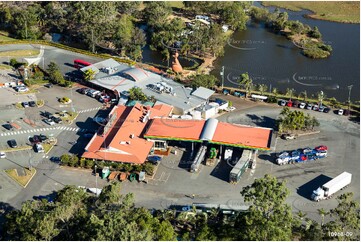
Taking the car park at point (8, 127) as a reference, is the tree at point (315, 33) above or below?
above

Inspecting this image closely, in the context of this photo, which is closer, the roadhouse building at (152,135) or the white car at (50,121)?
the roadhouse building at (152,135)

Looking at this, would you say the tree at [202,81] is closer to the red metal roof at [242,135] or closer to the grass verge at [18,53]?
the red metal roof at [242,135]

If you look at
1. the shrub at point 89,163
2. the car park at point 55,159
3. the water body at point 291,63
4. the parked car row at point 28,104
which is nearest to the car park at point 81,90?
the parked car row at point 28,104

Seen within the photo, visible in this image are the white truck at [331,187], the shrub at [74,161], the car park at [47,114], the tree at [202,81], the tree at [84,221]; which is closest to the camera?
the tree at [84,221]

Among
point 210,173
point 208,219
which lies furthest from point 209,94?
point 208,219

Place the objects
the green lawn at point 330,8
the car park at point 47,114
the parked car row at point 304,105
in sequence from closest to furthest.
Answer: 1. the car park at point 47,114
2. the parked car row at point 304,105
3. the green lawn at point 330,8

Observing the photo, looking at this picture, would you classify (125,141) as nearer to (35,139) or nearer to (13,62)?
(35,139)

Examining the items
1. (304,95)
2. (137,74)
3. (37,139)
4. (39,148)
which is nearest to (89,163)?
(39,148)

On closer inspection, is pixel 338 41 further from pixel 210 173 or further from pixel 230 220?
pixel 230 220
